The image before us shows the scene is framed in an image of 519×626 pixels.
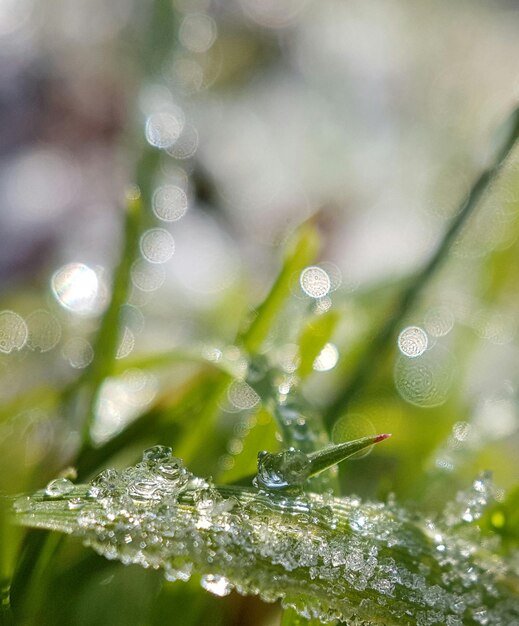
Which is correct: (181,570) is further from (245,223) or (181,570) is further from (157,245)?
(245,223)

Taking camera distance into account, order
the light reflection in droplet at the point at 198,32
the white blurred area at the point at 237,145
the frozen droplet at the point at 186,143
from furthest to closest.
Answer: the light reflection in droplet at the point at 198,32 → the frozen droplet at the point at 186,143 → the white blurred area at the point at 237,145

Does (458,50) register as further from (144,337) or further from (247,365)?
(247,365)

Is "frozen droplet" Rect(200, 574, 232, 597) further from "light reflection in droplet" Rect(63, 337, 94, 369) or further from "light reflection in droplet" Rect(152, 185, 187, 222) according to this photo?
"light reflection in droplet" Rect(152, 185, 187, 222)

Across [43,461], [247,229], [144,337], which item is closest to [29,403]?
[43,461]

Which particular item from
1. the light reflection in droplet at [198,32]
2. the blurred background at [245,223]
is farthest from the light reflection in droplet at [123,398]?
the light reflection in droplet at [198,32]

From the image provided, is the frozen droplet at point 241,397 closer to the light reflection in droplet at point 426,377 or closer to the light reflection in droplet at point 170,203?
the light reflection in droplet at point 426,377

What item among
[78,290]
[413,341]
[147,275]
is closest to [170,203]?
[147,275]

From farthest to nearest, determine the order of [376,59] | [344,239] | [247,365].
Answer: [376,59] → [344,239] → [247,365]
